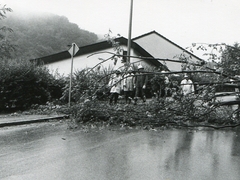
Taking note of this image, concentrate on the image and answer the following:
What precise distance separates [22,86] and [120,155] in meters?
8.87

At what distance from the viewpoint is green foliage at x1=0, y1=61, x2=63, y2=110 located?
39.5ft

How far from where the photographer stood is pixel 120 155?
184 inches

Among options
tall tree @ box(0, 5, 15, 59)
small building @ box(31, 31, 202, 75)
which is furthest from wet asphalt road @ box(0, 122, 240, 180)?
small building @ box(31, 31, 202, 75)

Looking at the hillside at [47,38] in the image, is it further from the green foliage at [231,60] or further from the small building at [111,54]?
the green foliage at [231,60]

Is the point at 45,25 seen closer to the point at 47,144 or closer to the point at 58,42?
the point at 58,42

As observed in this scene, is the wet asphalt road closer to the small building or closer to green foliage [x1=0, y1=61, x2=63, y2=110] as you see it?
green foliage [x1=0, y1=61, x2=63, y2=110]

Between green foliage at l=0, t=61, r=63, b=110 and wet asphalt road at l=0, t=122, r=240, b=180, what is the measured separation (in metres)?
5.33

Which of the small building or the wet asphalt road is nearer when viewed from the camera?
the wet asphalt road

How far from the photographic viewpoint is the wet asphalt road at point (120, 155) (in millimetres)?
3754

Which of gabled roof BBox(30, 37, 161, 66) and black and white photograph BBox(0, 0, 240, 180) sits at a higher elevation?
gabled roof BBox(30, 37, 161, 66)

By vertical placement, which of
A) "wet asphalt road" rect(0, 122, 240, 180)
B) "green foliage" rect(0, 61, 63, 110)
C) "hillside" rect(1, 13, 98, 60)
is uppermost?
"hillside" rect(1, 13, 98, 60)

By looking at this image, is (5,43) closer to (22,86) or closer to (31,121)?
(22,86)

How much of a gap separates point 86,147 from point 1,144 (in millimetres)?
1889

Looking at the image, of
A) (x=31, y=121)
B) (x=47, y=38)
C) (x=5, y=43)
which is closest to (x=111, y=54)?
(x=5, y=43)
